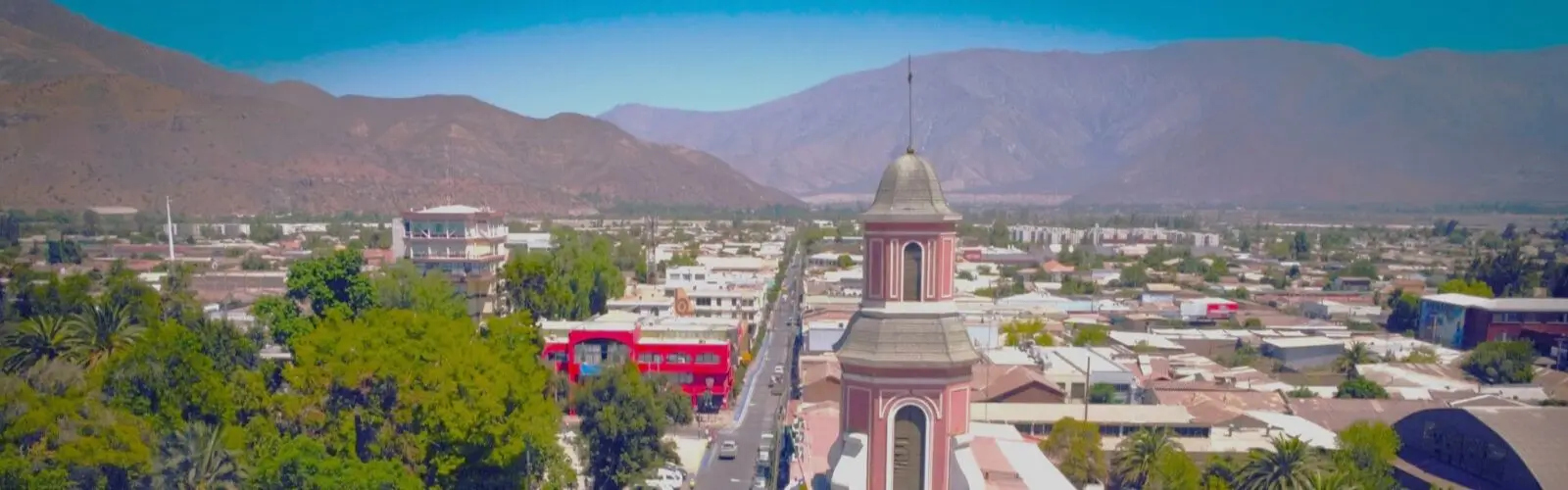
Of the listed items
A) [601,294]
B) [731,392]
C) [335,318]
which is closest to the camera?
[335,318]

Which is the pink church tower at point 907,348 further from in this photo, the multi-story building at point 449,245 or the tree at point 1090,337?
the multi-story building at point 449,245

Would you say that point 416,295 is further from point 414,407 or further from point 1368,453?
point 1368,453

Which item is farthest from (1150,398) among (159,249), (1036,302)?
(159,249)

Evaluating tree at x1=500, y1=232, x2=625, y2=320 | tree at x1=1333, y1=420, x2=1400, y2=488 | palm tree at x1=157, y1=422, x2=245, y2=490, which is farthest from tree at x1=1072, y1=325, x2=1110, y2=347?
palm tree at x1=157, y1=422, x2=245, y2=490

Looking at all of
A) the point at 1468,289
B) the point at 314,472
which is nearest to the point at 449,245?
the point at 314,472

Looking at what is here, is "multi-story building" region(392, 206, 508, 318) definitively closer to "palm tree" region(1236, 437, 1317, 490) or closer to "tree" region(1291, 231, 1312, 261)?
"palm tree" region(1236, 437, 1317, 490)

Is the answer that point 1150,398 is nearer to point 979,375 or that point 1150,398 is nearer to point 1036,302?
point 979,375

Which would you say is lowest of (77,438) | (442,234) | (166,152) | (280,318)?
(77,438)
